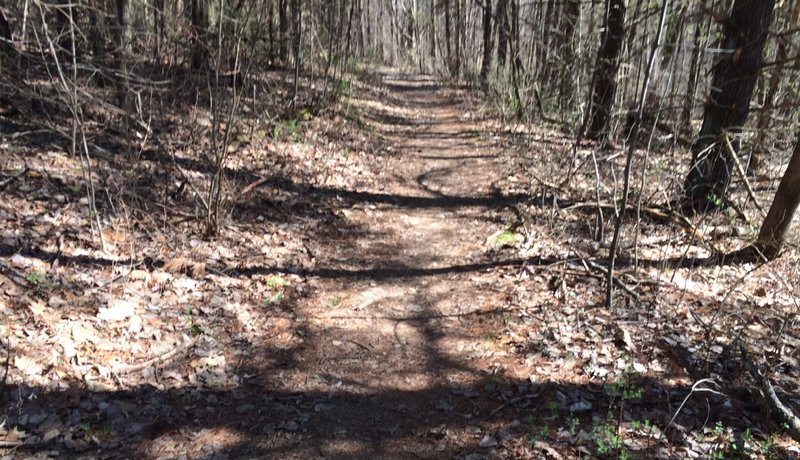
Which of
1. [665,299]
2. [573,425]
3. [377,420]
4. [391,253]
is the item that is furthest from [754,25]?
[377,420]

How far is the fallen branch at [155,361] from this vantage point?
4215 millimetres

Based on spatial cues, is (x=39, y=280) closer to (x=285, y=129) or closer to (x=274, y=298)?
(x=274, y=298)

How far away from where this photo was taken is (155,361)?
4.41 m

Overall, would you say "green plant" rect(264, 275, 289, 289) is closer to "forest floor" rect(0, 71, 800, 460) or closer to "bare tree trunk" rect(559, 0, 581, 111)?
"forest floor" rect(0, 71, 800, 460)

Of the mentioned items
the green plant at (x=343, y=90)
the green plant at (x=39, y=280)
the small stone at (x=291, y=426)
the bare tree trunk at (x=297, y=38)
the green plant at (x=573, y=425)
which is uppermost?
the bare tree trunk at (x=297, y=38)

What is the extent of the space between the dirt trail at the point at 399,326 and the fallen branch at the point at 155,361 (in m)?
0.86

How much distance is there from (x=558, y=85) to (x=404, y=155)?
4.27 metres

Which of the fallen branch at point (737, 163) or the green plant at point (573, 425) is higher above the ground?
the fallen branch at point (737, 163)

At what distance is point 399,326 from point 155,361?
224 cm

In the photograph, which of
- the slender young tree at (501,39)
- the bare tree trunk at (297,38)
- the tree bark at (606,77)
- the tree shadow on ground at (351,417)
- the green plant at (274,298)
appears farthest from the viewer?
the slender young tree at (501,39)

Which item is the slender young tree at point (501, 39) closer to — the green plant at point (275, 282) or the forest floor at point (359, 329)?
the forest floor at point (359, 329)

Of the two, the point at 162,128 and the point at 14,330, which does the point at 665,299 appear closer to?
the point at 14,330

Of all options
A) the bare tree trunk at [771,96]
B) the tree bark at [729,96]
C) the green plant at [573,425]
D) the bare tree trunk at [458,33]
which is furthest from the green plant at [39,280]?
the bare tree trunk at [458,33]

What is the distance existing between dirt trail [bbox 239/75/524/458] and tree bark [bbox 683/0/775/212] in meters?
2.91
